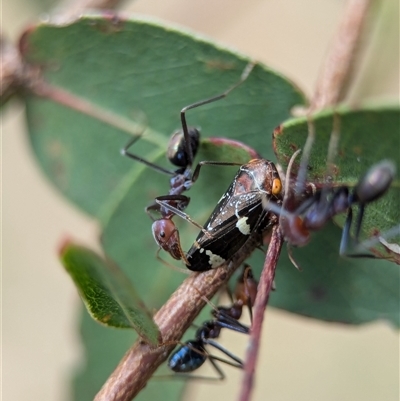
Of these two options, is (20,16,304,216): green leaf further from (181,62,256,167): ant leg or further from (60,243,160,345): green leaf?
(60,243,160,345): green leaf

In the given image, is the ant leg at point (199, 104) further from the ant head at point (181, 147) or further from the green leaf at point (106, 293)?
the green leaf at point (106, 293)

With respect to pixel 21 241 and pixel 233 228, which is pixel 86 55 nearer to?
pixel 233 228

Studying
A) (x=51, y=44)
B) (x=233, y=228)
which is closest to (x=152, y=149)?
(x=51, y=44)

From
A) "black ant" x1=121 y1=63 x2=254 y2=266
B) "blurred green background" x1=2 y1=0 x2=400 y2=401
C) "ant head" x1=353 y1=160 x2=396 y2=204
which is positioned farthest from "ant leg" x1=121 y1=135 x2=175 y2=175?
"blurred green background" x1=2 y1=0 x2=400 y2=401

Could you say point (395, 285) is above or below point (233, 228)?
below

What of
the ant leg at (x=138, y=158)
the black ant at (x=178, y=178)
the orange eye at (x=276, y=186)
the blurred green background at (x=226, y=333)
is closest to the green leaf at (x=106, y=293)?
the black ant at (x=178, y=178)
